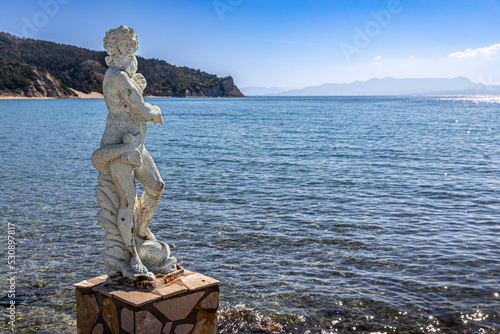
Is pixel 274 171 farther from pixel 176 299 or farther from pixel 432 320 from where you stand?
pixel 176 299

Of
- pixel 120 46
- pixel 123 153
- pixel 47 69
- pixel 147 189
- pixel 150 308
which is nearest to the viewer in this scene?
pixel 150 308

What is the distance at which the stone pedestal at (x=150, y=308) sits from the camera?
5.81m

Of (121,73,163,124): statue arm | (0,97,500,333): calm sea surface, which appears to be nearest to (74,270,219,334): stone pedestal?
(0,97,500,333): calm sea surface

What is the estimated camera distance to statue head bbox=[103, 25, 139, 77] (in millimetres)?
6262

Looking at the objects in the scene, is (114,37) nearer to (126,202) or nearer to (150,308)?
(126,202)

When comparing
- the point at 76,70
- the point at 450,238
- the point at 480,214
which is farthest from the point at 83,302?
the point at 76,70

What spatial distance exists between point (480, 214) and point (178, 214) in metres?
9.14

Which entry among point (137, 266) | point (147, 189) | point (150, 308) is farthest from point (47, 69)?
point (150, 308)

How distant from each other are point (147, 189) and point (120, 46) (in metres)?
1.96

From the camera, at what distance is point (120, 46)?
6.27 meters

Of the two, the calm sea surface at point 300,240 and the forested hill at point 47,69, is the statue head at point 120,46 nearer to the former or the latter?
the calm sea surface at point 300,240

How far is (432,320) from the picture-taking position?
7852mm

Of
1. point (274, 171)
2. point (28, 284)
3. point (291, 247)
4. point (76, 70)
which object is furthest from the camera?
point (76, 70)

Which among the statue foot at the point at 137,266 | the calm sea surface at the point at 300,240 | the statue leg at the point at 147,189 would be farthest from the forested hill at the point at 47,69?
the statue foot at the point at 137,266
